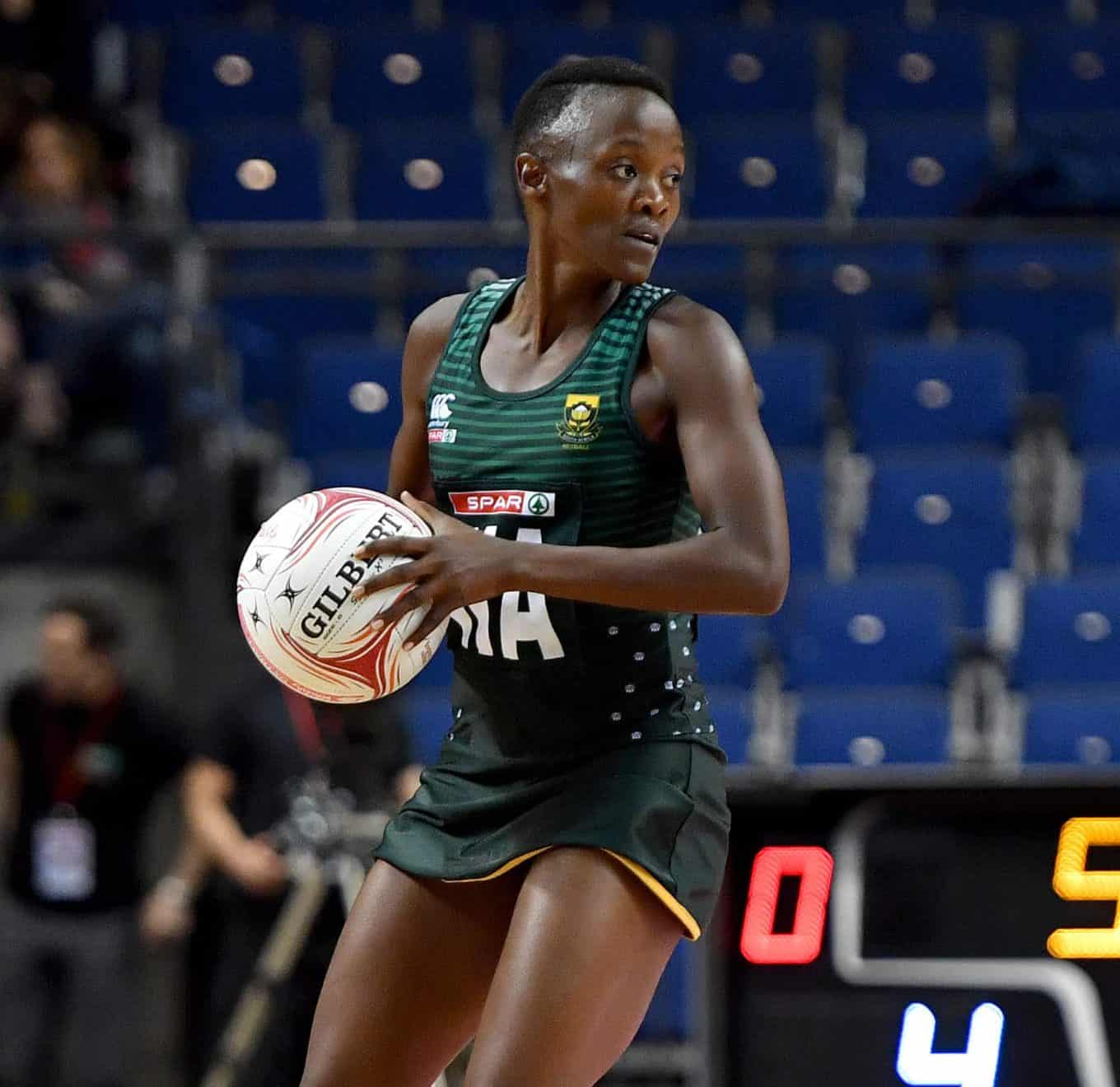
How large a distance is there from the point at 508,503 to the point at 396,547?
27cm

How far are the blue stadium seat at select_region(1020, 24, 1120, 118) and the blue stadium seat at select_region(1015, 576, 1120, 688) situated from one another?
9.39ft

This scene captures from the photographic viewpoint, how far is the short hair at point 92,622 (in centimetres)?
621

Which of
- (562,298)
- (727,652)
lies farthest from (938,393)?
(562,298)

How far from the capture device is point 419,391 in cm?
316

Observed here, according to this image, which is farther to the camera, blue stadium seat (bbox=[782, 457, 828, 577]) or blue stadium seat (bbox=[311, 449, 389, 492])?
blue stadium seat (bbox=[782, 457, 828, 577])

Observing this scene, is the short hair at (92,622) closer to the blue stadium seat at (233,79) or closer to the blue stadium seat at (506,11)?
the blue stadium seat at (233,79)

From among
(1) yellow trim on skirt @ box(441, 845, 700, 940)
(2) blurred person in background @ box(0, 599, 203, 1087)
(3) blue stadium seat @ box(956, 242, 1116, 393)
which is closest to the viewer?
(1) yellow trim on skirt @ box(441, 845, 700, 940)

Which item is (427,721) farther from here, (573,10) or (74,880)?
(573,10)

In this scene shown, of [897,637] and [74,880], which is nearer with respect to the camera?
[74,880]

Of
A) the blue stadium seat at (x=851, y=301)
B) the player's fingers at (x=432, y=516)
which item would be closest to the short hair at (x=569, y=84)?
the player's fingers at (x=432, y=516)

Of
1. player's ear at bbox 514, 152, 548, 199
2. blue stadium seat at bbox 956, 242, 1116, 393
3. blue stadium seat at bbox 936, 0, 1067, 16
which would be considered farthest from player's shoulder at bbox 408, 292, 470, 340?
blue stadium seat at bbox 936, 0, 1067, 16

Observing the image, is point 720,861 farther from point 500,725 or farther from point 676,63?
point 676,63

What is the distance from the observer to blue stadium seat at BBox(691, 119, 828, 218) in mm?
8430

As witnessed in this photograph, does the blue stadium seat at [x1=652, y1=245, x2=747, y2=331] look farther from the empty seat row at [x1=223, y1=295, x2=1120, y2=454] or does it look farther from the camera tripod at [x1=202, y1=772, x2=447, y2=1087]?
the camera tripod at [x1=202, y1=772, x2=447, y2=1087]
